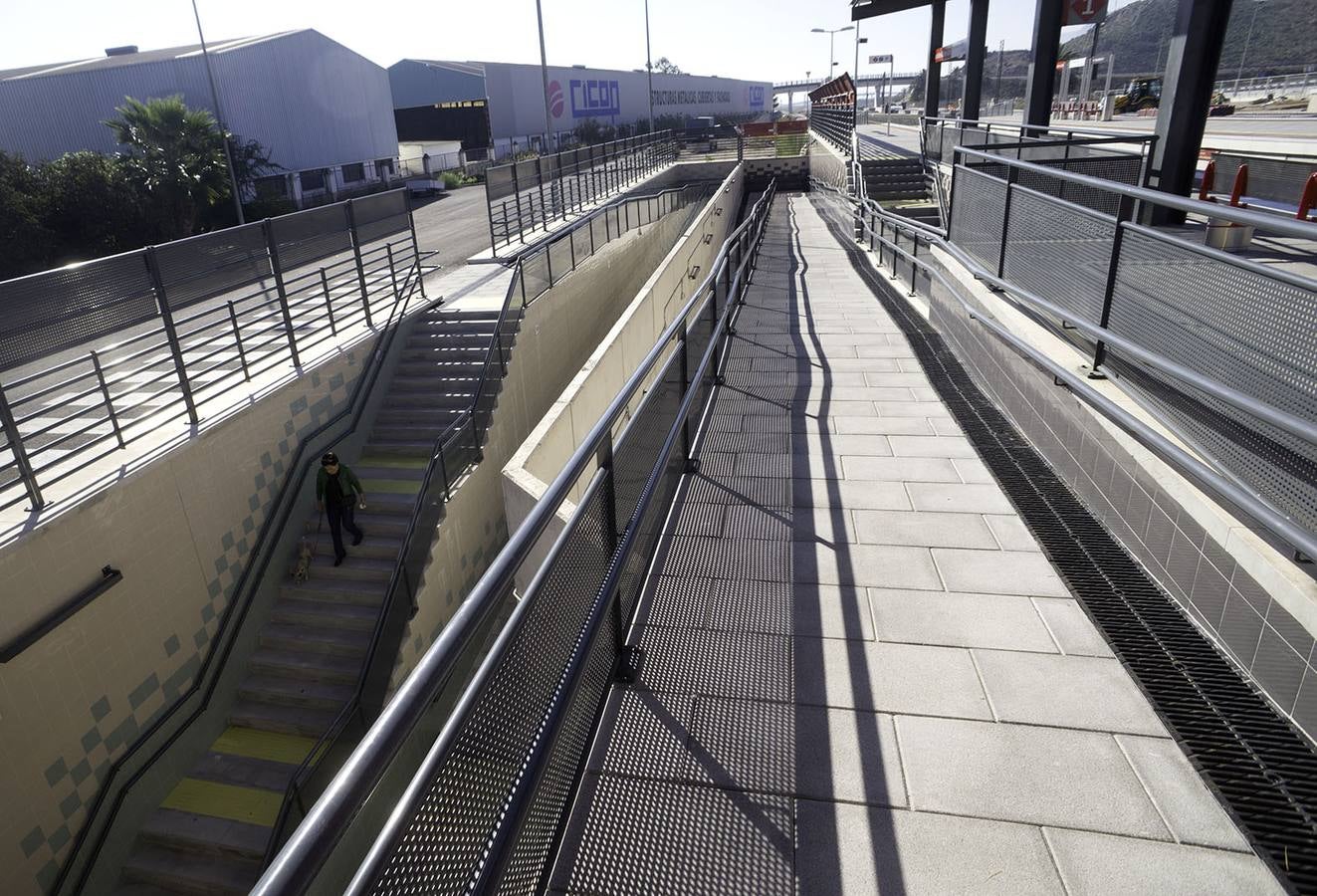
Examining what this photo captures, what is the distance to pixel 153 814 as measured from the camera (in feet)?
28.2

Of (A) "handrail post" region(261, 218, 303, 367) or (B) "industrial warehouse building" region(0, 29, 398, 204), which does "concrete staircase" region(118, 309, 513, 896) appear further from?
(B) "industrial warehouse building" region(0, 29, 398, 204)

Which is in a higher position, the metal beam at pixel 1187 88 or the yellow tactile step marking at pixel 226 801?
the metal beam at pixel 1187 88

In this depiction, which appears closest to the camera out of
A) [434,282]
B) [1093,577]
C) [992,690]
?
[992,690]

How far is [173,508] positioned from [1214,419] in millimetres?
9503

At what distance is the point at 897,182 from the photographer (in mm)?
20828

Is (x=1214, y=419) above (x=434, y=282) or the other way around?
above

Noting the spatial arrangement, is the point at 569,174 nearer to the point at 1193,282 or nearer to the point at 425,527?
the point at 425,527

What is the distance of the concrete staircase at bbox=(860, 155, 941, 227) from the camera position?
65.7 ft

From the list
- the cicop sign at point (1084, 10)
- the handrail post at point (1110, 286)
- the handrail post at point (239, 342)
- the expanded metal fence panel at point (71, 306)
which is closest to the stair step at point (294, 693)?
the handrail post at point (239, 342)

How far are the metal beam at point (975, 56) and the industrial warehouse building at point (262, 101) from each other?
29.5 metres

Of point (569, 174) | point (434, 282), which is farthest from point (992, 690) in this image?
point (569, 174)

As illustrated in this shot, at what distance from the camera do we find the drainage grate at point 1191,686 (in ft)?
8.05

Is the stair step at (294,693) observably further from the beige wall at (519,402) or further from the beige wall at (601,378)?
the beige wall at (601,378)

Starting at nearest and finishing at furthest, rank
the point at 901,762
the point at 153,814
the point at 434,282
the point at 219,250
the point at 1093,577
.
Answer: the point at 901,762 < the point at 1093,577 < the point at 153,814 < the point at 219,250 < the point at 434,282
